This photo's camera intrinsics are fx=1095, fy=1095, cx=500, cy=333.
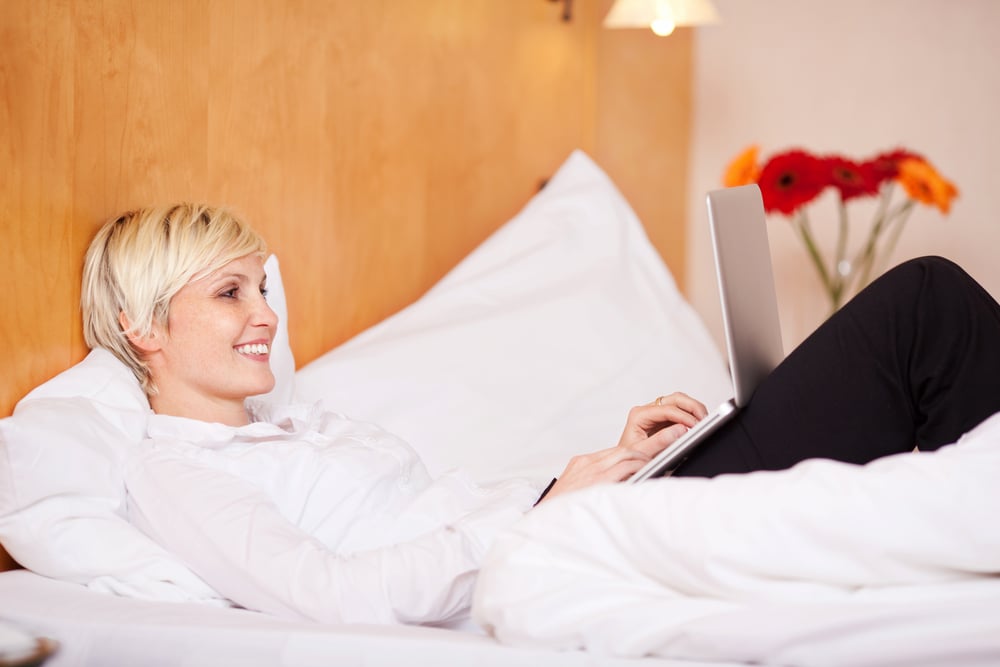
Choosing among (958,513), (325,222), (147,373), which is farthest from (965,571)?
(325,222)

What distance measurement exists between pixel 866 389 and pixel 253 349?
2.56 ft

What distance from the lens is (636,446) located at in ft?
4.28

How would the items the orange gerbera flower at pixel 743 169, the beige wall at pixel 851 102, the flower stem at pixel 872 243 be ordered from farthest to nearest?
the beige wall at pixel 851 102 < the flower stem at pixel 872 243 < the orange gerbera flower at pixel 743 169

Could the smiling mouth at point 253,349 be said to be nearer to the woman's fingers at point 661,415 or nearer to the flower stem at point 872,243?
the woman's fingers at point 661,415

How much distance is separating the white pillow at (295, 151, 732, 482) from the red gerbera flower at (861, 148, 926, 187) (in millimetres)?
704

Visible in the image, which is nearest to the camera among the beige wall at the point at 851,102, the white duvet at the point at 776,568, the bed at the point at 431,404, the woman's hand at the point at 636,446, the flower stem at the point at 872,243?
the white duvet at the point at 776,568

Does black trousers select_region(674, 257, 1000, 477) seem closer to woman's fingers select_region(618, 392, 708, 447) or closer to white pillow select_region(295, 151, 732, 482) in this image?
woman's fingers select_region(618, 392, 708, 447)

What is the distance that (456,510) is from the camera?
1.39 metres

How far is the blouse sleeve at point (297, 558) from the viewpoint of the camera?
1112 millimetres

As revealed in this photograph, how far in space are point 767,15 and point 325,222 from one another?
5.76ft

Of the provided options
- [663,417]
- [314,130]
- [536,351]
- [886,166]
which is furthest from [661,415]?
[886,166]

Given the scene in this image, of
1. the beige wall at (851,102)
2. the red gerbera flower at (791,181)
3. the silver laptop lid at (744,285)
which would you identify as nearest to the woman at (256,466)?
the silver laptop lid at (744,285)

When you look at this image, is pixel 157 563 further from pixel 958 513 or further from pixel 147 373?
pixel 958 513

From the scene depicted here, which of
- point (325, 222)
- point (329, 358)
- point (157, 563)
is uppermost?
point (325, 222)
